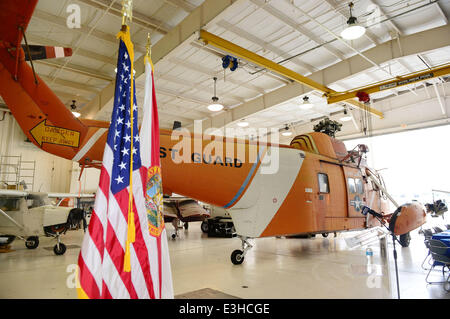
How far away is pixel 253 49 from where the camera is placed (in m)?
10.5

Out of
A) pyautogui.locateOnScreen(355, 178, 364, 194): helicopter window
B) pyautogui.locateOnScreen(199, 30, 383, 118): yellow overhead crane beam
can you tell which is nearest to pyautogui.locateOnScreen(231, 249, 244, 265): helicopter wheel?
pyautogui.locateOnScreen(355, 178, 364, 194): helicopter window

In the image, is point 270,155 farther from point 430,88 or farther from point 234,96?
point 430,88

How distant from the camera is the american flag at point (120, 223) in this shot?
1.82m

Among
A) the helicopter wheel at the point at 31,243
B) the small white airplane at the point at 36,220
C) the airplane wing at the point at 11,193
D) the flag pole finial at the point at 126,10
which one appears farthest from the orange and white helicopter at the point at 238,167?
the helicopter wheel at the point at 31,243

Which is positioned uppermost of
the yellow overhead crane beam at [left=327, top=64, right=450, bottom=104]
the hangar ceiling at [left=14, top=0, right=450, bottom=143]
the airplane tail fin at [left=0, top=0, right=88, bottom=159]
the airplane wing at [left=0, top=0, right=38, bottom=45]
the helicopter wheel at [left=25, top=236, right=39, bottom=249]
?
the hangar ceiling at [left=14, top=0, right=450, bottom=143]

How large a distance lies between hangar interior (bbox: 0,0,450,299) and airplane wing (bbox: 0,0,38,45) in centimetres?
316

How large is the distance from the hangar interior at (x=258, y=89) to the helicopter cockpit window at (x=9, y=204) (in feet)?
3.86

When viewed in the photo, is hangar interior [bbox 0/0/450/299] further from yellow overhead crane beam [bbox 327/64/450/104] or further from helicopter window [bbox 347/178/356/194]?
helicopter window [bbox 347/178/356/194]

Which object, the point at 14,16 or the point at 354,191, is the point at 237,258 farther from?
the point at 14,16

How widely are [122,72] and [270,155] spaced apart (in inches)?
151

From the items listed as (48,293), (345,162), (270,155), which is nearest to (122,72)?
(48,293)

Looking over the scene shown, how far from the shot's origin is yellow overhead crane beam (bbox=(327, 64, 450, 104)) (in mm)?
10281

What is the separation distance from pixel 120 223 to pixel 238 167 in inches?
131

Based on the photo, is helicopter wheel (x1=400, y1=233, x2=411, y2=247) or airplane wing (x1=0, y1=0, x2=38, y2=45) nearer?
airplane wing (x1=0, y1=0, x2=38, y2=45)
